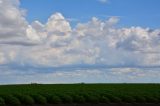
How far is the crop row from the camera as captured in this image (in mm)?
31228

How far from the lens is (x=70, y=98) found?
33.7m

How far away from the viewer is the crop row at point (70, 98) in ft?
102

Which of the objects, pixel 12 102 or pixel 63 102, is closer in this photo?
pixel 12 102

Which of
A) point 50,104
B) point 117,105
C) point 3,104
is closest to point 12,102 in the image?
point 3,104

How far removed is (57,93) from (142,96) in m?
6.70

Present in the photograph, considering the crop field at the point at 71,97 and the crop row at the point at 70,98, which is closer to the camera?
the crop row at the point at 70,98

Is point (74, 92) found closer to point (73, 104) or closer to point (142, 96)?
point (73, 104)

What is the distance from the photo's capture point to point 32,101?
31656mm

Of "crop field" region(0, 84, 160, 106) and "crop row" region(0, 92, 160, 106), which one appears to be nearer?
"crop row" region(0, 92, 160, 106)

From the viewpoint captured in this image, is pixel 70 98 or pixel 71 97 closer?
pixel 70 98

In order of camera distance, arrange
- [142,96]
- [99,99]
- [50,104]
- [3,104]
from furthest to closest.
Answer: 1. [142,96]
2. [99,99]
3. [50,104]
4. [3,104]

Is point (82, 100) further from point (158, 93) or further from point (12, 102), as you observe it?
point (158, 93)

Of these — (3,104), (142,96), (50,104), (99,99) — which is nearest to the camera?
(3,104)

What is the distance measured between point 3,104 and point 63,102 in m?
4.54
